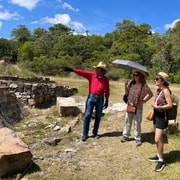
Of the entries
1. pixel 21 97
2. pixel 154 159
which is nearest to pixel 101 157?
pixel 154 159

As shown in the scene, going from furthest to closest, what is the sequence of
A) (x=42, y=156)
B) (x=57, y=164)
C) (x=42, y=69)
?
1. (x=42, y=69)
2. (x=42, y=156)
3. (x=57, y=164)

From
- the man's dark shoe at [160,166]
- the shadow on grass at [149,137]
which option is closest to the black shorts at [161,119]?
the man's dark shoe at [160,166]

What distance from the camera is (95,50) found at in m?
53.5

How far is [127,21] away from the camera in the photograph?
69.3 metres

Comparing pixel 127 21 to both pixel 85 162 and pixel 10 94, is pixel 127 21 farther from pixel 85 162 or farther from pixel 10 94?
pixel 85 162

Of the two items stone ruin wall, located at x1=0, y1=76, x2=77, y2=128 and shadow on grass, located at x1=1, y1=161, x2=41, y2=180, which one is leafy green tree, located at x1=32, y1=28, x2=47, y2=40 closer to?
stone ruin wall, located at x1=0, y1=76, x2=77, y2=128

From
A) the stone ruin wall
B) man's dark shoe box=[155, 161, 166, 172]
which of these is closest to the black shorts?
man's dark shoe box=[155, 161, 166, 172]

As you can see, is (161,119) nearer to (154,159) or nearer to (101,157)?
(154,159)

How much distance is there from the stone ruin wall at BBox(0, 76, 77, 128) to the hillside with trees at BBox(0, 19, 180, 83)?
1005 centimetres

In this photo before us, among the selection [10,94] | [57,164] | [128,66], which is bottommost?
[57,164]

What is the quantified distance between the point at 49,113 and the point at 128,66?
4.91 metres

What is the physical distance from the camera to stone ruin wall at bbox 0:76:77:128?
10.4 metres

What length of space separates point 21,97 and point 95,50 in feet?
136

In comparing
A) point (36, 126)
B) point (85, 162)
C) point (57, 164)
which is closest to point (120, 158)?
point (85, 162)
